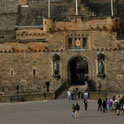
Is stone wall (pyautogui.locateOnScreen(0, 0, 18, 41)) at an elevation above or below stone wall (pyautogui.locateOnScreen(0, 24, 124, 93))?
above

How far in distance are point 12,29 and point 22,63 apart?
15.5m

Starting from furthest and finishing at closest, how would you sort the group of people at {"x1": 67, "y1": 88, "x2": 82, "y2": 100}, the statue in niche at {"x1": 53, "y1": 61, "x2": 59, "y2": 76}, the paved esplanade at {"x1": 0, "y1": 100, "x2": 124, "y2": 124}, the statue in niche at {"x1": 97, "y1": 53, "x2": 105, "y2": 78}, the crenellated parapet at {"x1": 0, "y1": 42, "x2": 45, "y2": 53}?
the crenellated parapet at {"x1": 0, "y1": 42, "x2": 45, "y2": 53} < the statue in niche at {"x1": 53, "y1": 61, "x2": 59, "y2": 76} < the statue in niche at {"x1": 97, "y1": 53, "x2": 105, "y2": 78} < the group of people at {"x1": 67, "y1": 88, "x2": 82, "y2": 100} < the paved esplanade at {"x1": 0, "y1": 100, "x2": 124, "y2": 124}

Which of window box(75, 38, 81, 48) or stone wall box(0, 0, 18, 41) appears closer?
window box(75, 38, 81, 48)

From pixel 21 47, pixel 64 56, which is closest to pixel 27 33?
pixel 21 47

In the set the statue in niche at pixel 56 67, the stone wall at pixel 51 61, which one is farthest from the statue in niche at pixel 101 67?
the statue in niche at pixel 56 67

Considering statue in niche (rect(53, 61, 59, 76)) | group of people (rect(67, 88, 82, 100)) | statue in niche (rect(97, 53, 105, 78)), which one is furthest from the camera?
statue in niche (rect(53, 61, 59, 76))

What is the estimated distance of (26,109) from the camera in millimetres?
35312

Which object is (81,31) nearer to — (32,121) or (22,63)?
(22,63)

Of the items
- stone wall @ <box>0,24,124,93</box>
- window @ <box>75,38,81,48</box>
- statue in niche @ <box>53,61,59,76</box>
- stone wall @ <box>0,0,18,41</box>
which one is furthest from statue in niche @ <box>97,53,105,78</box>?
stone wall @ <box>0,0,18,41</box>

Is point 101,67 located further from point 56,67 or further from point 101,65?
point 56,67

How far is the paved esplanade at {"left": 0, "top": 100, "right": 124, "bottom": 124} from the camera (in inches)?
1097

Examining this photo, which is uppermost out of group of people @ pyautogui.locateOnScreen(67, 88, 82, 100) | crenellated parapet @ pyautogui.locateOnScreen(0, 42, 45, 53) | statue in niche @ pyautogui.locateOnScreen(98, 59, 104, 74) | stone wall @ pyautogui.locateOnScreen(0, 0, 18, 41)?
stone wall @ pyautogui.locateOnScreen(0, 0, 18, 41)

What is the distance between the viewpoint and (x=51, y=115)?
3109 centimetres

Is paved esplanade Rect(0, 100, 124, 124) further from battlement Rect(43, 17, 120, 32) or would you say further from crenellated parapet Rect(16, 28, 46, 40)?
crenellated parapet Rect(16, 28, 46, 40)
